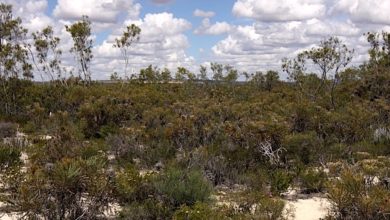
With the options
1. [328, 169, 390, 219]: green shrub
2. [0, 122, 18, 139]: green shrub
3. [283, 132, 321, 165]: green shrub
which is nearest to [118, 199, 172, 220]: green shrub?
[328, 169, 390, 219]: green shrub

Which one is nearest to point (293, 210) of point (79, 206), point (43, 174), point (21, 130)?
point (79, 206)

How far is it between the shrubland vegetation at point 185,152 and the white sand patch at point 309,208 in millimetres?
404

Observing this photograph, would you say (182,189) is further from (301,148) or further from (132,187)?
(301,148)

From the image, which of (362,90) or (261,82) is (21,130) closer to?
Result: (362,90)

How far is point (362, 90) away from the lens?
90.5 ft

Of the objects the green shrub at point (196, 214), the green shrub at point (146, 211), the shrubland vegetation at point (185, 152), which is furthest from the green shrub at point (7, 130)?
the green shrub at point (196, 214)

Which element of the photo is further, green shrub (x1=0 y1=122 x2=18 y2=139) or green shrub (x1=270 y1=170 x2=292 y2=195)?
green shrub (x1=0 y1=122 x2=18 y2=139)

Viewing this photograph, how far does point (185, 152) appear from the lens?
13688 millimetres

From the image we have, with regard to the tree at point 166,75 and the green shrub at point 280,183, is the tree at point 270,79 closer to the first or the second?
the tree at point 166,75

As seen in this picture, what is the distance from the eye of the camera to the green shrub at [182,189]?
346 inches

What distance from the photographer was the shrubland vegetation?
8289 mm

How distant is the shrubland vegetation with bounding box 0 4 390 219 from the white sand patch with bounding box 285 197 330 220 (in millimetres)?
404

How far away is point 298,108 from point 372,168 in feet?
27.5

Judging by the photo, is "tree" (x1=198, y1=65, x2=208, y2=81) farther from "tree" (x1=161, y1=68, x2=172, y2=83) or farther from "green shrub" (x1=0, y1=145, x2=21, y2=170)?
"green shrub" (x1=0, y1=145, x2=21, y2=170)
